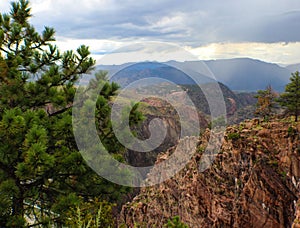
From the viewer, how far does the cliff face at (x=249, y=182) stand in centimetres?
1309

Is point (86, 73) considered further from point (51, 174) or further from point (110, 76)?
point (51, 174)

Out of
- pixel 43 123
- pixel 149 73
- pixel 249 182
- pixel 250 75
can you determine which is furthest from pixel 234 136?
pixel 250 75

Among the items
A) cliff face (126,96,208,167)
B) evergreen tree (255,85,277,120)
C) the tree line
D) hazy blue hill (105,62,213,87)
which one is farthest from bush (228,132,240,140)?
cliff face (126,96,208,167)

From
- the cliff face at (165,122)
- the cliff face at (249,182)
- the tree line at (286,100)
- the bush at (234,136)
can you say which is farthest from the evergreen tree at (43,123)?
the cliff face at (165,122)

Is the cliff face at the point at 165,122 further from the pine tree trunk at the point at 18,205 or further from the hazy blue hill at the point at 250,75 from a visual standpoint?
the hazy blue hill at the point at 250,75

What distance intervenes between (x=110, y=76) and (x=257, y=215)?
8.95m

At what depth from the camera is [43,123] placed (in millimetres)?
8609

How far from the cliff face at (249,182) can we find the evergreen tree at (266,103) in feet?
8.72

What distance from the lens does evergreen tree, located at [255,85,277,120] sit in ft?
65.6

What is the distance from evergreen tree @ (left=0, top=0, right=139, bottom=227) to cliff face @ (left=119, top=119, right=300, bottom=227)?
23.3ft

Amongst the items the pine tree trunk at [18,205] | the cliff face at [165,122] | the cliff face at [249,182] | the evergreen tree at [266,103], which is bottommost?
the cliff face at [165,122]

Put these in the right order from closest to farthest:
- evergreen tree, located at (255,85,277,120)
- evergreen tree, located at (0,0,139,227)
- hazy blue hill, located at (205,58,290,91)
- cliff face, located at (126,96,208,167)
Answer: evergreen tree, located at (0,0,139,227), evergreen tree, located at (255,85,277,120), cliff face, located at (126,96,208,167), hazy blue hill, located at (205,58,290,91)

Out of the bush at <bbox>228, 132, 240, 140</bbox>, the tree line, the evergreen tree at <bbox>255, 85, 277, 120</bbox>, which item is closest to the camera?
the bush at <bbox>228, 132, 240, 140</bbox>

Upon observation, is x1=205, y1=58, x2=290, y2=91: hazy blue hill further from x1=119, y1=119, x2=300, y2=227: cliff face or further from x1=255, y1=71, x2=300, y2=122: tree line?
x1=119, y1=119, x2=300, y2=227: cliff face
